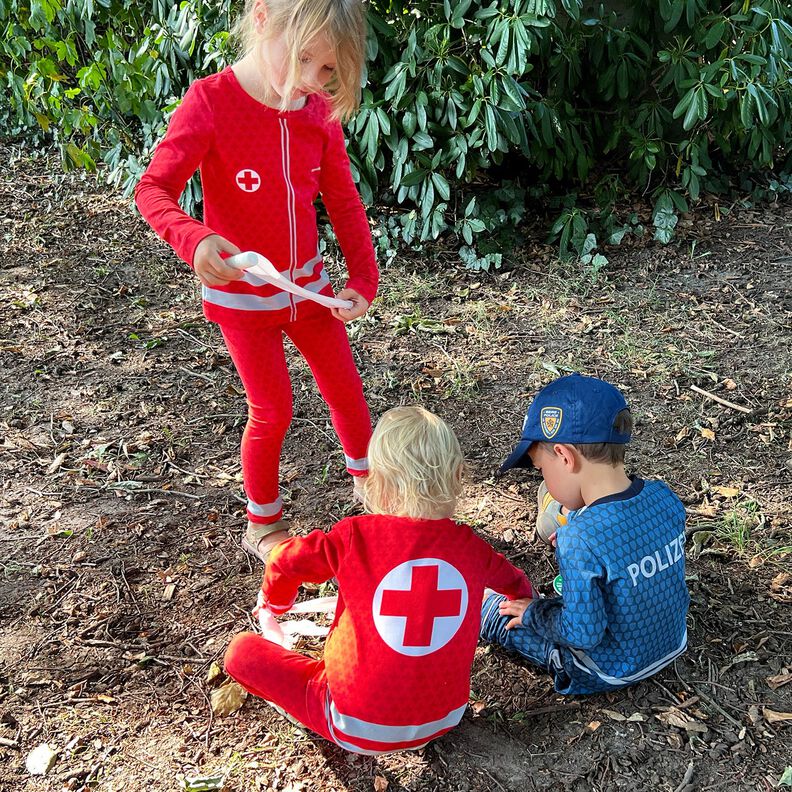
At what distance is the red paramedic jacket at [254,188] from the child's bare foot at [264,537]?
72 centimetres

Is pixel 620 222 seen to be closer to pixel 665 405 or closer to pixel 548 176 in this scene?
pixel 548 176

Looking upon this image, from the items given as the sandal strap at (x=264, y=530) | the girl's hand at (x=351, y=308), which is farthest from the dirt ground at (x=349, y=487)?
the girl's hand at (x=351, y=308)

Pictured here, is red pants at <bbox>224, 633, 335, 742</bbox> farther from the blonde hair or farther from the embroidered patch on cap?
the blonde hair

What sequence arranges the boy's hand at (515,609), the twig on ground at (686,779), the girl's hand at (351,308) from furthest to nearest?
the girl's hand at (351,308)
the boy's hand at (515,609)
the twig on ground at (686,779)

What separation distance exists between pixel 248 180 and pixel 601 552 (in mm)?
1310

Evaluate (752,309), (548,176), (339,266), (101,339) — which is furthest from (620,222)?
(101,339)

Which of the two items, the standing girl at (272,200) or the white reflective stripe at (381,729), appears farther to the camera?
the standing girl at (272,200)

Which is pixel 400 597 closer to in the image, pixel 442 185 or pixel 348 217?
pixel 348 217

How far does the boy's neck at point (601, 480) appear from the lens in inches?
79.7

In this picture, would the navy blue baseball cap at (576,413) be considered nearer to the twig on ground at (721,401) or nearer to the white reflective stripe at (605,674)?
the white reflective stripe at (605,674)

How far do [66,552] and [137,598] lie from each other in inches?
14.1

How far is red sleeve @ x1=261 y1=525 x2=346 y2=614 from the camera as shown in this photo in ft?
6.25

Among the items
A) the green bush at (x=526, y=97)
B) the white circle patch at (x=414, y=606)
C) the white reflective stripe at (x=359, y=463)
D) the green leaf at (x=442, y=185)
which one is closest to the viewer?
the white circle patch at (x=414, y=606)

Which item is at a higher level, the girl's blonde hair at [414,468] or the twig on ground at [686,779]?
the girl's blonde hair at [414,468]
